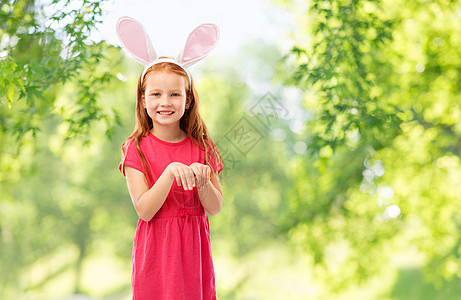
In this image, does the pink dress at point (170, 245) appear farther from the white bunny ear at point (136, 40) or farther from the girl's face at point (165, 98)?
the white bunny ear at point (136, 40)

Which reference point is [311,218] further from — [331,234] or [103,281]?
[103,281]

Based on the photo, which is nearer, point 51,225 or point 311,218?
point 311,218

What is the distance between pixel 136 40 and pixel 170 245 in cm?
58

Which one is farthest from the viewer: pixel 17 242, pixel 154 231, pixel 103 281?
pixel 103 281

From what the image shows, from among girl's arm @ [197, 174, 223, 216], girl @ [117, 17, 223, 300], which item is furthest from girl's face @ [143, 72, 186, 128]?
girl's arm @ [197, 174, 223, 216]

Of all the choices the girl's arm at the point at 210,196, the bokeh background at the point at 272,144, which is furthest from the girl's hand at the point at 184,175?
the bokeh background at the point at 272,144

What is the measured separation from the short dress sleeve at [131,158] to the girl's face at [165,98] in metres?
0.10

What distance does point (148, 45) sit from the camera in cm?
140

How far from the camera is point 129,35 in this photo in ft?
4.58

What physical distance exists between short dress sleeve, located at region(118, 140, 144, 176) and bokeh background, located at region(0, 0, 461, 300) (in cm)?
38

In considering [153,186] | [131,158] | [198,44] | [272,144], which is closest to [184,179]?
[153,186]

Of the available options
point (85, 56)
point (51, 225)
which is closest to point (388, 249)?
point (85, 56)

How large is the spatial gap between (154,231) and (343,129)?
1.48 meters

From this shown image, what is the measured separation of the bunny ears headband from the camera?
4.53 ft
